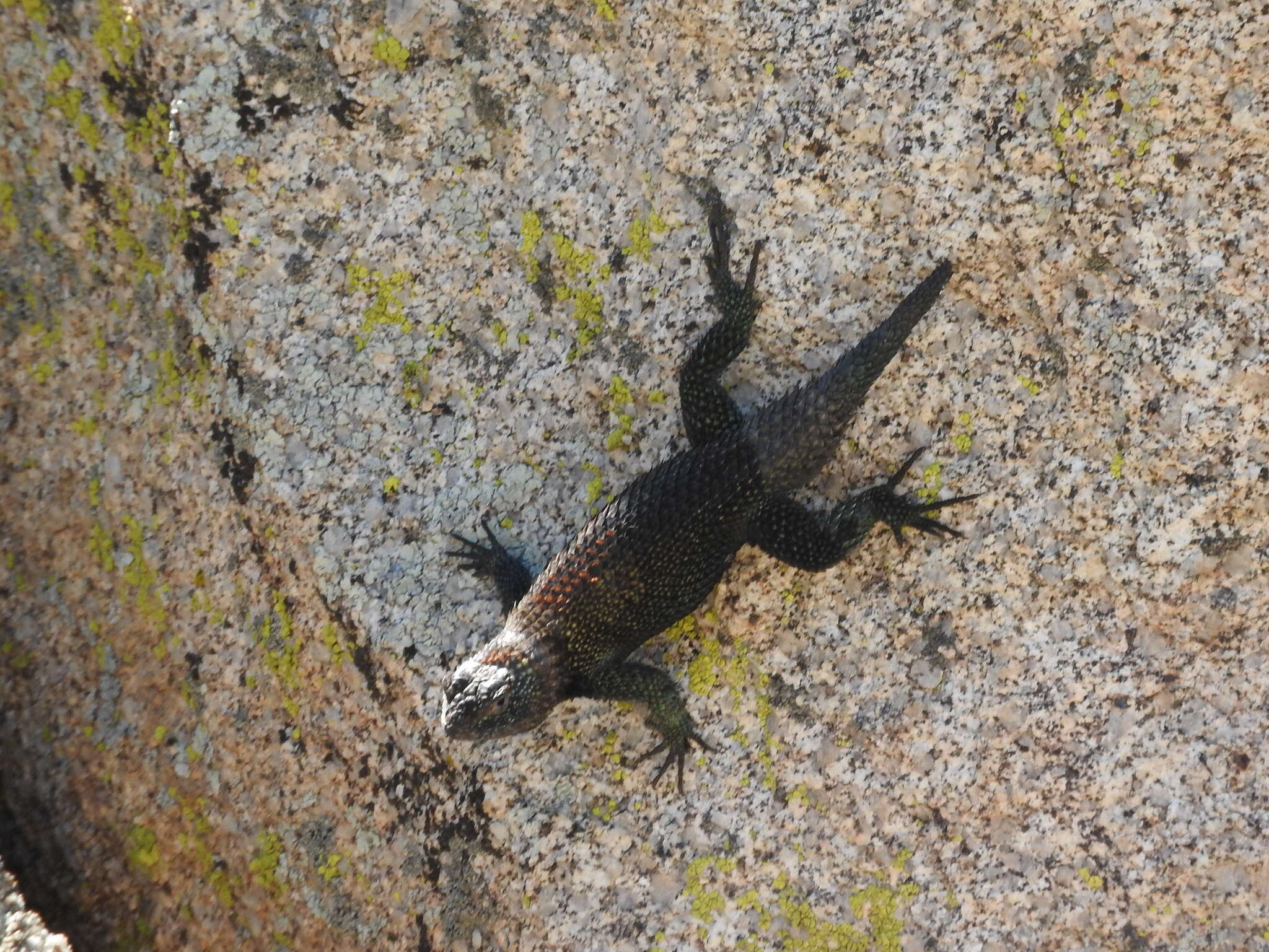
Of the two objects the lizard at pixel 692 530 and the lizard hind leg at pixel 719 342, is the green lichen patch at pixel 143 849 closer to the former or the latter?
the lizard at pixel 692 530

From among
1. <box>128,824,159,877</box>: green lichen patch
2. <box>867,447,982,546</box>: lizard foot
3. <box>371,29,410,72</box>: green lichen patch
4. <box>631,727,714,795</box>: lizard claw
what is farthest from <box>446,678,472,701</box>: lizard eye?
<box>371,29,410,72</box>: green lichen patch

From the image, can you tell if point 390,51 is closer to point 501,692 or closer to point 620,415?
point 620,415

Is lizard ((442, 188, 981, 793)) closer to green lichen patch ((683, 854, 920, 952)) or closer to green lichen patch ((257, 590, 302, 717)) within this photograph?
green lichen patch ((683, 854, 920, 952))

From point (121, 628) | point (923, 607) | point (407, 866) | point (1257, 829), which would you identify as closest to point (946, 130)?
point (923, 607)

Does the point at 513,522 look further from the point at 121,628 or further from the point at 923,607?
the point at 121,628

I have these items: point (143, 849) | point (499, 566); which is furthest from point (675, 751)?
point (143, 849)

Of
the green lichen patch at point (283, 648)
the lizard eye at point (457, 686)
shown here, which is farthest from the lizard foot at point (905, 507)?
the green lichen patch at point (283, 648)
